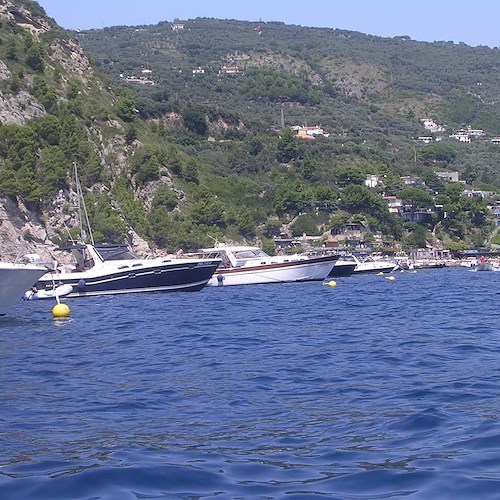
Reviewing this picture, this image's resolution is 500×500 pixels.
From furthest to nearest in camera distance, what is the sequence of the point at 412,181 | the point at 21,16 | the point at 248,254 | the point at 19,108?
1. the point at 412,181
2. the point at 21,16
3. the point at 19,108
4. the point at 248,254

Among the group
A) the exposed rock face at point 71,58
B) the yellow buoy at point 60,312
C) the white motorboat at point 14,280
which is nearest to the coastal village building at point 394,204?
the exposed rock face at point 71,58

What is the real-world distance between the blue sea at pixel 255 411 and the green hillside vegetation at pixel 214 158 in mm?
39190

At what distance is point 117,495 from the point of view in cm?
756

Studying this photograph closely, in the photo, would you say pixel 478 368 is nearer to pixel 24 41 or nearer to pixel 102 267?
pixel 102 267

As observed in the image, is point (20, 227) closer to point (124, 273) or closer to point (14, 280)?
point (124, 273)

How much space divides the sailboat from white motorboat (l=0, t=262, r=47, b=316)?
39.4 ft

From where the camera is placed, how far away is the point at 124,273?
125ft

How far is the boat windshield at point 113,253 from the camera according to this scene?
129 ft

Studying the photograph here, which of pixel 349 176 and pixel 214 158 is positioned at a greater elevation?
pixel 214 158

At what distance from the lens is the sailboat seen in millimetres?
37938

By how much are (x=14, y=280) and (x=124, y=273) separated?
13448 mm

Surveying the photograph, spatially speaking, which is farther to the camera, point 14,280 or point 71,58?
point 71,58

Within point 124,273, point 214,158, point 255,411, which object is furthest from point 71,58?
point 255,411

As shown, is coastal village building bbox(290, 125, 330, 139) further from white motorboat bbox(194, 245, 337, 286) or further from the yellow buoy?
the yellow buoy
